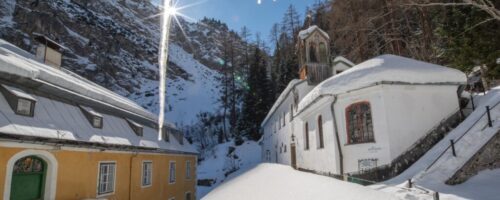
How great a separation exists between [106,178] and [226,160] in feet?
88.5

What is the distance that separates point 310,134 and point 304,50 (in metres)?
7.75

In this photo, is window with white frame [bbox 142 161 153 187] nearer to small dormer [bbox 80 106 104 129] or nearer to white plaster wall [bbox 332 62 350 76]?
small dormer [bbox 80 106 104 129]

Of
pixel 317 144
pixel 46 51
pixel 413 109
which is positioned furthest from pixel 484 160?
pixel 46 51

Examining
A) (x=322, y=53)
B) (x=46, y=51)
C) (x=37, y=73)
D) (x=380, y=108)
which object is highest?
(x=322, y=53)

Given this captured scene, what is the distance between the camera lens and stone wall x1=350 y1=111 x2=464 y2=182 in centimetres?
1129

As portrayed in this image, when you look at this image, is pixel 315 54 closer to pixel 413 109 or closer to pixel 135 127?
pixel 413 109

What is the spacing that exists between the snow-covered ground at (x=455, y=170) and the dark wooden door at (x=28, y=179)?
10773 millimetres

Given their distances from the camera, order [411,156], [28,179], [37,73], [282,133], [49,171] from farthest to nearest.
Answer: [282,133]
[411,156]
[49,171]
[37,73]
[28,179]

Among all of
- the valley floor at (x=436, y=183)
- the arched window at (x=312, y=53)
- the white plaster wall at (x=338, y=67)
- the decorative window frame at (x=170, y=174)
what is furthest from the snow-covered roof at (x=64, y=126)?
the white plaster wall at (x=338, y=67)

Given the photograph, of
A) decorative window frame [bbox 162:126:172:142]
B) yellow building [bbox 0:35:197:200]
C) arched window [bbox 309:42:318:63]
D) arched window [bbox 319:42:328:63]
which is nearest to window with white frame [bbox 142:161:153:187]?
yellow building [bbox 0:35:197:200]

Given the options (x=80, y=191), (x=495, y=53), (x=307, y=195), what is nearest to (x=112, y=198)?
(x=80, y=191)

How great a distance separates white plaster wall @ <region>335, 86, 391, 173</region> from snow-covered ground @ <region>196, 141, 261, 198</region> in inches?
901

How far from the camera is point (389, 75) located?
12117mm

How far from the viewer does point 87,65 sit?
6175cm
